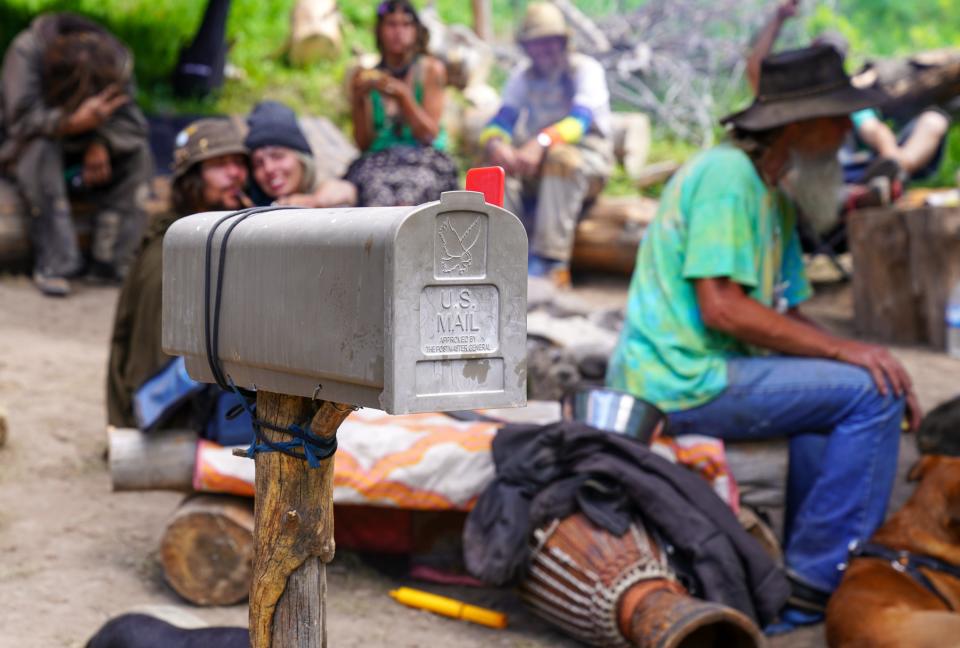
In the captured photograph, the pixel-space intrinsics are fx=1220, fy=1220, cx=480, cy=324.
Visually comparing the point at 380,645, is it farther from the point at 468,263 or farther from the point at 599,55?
the point at 599,55

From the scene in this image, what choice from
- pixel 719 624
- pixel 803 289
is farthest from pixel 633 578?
pixel 803 289

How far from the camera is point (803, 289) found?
5.02 meters

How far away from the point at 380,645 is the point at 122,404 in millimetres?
1480

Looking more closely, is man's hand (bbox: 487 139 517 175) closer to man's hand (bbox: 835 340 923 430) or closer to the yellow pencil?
man's hand (bbox: 835 340 923 430)

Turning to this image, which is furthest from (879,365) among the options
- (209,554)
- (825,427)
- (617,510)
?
(209,554)

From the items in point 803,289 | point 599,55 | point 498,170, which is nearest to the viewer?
point 498,170

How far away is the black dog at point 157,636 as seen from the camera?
309cm

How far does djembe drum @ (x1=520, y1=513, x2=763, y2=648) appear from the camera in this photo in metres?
3.61

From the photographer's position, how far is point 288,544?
8.28ft

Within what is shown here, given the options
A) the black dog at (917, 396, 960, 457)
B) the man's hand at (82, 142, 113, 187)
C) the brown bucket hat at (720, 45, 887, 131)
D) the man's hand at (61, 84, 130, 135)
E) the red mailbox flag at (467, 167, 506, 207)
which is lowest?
the black dog at (917, 396, 960, 457)

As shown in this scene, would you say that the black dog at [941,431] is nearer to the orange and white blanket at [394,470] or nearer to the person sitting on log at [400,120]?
the orange and white blanket at [394,470]

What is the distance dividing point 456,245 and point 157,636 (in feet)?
5.29

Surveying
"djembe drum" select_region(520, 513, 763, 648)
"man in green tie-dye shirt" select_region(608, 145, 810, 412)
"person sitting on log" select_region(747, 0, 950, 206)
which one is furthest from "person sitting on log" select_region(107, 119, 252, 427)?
"person sitting on log" select_region(747, 0, 950, 206)

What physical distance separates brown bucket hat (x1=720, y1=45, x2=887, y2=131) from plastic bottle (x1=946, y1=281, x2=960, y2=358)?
2808mm
